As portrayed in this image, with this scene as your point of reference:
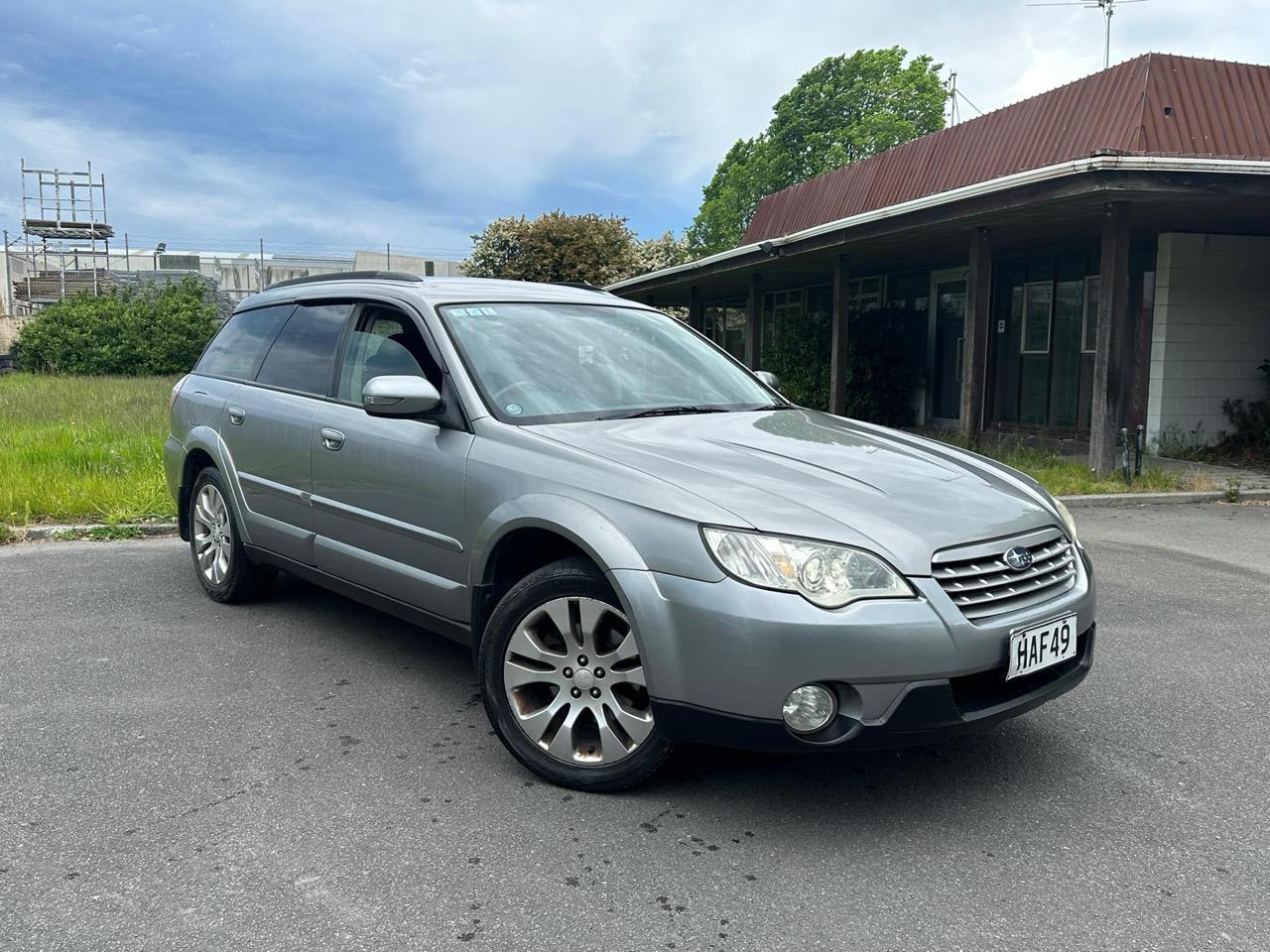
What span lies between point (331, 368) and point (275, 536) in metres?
0.86

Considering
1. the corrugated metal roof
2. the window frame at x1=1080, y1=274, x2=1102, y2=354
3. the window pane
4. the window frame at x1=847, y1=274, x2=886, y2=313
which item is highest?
the corrugated metal roof

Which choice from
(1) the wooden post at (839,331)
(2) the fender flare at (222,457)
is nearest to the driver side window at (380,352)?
(2) the fender flare at (222,457)

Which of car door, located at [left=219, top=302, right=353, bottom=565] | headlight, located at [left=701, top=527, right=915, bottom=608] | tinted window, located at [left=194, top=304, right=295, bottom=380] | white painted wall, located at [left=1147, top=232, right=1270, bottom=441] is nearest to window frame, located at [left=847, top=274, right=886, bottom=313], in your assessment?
white painted wall, located at [left=1147, top=232, right=1270, bottom=441]

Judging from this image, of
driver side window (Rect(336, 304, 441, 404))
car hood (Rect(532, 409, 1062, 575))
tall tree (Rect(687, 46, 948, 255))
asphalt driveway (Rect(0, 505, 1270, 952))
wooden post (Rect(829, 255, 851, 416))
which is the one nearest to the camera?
asphalt driveway (Rect(0, 505, 1270, 952))

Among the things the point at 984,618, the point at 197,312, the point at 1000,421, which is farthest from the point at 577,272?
the point at 984,618

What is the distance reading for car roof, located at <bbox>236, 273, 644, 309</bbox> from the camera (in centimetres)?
432

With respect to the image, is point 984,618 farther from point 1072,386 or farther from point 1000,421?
point 1000,421

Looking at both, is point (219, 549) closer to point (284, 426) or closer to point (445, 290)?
point (284, 426)

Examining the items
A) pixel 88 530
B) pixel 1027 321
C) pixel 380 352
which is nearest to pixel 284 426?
pixel 380 352

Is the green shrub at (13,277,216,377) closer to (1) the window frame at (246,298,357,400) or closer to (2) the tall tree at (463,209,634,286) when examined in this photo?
(2) the tall tree at (463,209,634,286)

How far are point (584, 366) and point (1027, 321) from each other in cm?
1229

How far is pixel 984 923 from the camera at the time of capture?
2498 millimetres

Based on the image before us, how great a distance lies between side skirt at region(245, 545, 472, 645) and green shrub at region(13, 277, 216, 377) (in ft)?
89.0

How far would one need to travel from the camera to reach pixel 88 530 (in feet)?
24.8
